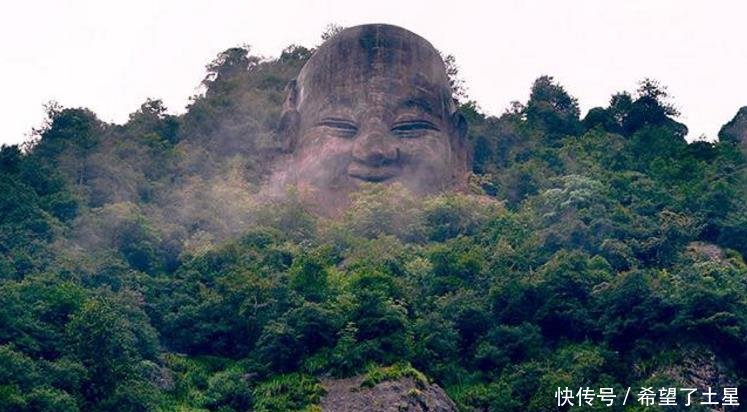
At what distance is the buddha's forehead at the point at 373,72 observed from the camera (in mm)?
46344

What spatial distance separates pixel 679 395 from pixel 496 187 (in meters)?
14.7

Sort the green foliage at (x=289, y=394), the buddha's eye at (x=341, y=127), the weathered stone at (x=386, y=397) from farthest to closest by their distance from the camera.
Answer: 1. the buddha's eye at (x=341, y=127)
2. the green foliage at (x=289, y=394)
3. the weathered stone at (x=386, y=397)

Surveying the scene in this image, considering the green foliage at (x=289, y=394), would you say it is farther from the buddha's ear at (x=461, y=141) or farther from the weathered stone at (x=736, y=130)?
the weathered stone at (x=736, y=130)

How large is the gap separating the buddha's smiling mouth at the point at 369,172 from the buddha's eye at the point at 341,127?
34.0 inches

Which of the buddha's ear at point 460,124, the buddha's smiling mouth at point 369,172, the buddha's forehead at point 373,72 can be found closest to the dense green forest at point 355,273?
the buddha's smiling mouth at point 369,172

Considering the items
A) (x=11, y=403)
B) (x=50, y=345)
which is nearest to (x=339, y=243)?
(x=50, y=345)

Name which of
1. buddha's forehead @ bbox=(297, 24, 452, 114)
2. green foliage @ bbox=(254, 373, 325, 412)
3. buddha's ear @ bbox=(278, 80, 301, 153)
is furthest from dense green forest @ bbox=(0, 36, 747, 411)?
buddha's forehead @ bbox=(297, 24, 452, 114)

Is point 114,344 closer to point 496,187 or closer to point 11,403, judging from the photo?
point 11,403

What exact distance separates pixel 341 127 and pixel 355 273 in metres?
8.59

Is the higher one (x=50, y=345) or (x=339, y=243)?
(x=339, y=243)

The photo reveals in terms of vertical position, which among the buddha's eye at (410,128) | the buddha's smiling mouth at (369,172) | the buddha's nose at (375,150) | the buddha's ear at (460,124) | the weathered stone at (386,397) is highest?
the buddha's ear at (460,124)

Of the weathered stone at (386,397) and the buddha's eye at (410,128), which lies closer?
the weathered stone at (386,397)

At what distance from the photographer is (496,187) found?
4794 cm

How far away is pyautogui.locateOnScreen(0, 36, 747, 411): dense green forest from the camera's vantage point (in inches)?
1382
